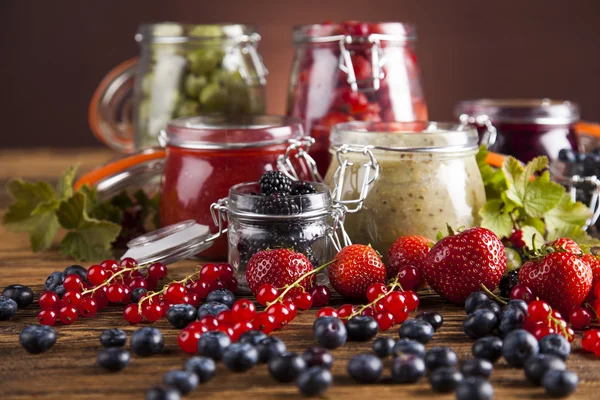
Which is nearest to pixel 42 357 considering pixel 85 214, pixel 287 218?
pixel 287 218

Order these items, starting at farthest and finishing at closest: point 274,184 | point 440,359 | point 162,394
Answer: point 274,184 < point 440,359 < point 162,394

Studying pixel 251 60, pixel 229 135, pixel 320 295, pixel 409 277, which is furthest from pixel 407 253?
pixel 251 60

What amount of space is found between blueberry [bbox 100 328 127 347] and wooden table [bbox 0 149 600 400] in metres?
0.02

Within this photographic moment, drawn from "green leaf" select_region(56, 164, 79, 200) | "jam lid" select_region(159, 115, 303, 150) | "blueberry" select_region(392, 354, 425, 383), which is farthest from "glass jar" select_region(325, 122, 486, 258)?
"green leaf" select_region(56, 164, 79, 200)

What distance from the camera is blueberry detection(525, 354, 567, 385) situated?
827 millimetres

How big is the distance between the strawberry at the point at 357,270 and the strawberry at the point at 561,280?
0.21 metres

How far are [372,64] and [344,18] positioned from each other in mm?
1814

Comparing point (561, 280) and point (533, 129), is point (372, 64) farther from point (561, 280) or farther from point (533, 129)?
Answer: point (561, 280)

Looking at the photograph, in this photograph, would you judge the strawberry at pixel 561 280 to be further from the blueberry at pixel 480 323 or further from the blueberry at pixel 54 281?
the blueberry at pixel 54 281

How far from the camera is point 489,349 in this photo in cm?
89

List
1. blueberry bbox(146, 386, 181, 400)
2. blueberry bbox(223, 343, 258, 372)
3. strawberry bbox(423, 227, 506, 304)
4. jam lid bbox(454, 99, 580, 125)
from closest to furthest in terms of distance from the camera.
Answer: blueberry bbox(146, 386, 181, 400)
blueberry bbox(223, 343, 258, 372)
strawberry bbox(423, 227, 506, 304)
jam lid bbox(454, 99, 580, 125)

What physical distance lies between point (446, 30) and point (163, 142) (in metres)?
2.05

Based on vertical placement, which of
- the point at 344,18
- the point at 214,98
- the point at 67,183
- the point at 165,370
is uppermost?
the point at 344,18

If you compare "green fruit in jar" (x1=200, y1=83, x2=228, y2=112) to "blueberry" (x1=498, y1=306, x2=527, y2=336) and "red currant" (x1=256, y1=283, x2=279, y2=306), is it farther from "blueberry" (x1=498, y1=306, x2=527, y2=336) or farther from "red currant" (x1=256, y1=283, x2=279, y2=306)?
"blueberry" (x1=498, y1=306, x2=527, y2=336)
